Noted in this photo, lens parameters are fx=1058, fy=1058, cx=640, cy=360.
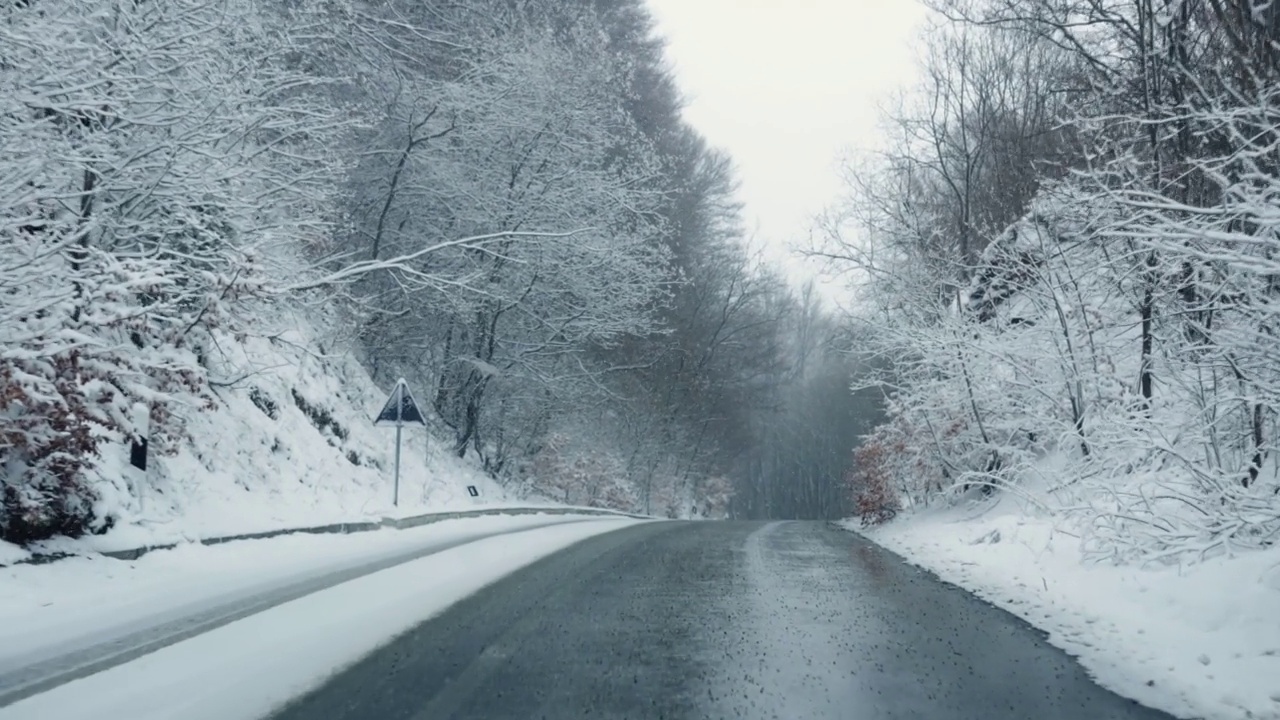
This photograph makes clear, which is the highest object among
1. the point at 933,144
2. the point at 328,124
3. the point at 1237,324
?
the point at 933,144

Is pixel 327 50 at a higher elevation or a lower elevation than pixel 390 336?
higher

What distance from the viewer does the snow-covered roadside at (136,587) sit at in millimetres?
7070

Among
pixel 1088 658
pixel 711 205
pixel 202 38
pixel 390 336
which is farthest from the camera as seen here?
pixel 711 205

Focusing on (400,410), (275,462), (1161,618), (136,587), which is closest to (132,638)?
(136,587)

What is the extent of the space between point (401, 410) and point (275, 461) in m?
2.34

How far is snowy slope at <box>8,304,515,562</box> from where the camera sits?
1184 cm

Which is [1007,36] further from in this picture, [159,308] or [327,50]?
[159,308]

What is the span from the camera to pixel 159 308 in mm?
10883

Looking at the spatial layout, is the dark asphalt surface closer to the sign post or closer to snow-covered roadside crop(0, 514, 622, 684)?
snow-covered roadside crop(0, 514, 622, 684)

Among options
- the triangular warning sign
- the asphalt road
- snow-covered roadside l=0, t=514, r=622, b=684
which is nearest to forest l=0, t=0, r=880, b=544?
snow-covered roadside l=0, t=514, r=622, b=684

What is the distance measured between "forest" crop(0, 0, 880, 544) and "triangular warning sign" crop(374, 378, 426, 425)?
179cm

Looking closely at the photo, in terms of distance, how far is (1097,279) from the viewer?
14.5 m

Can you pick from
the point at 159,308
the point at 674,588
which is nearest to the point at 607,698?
the point at 674,588

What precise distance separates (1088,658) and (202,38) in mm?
12137
